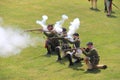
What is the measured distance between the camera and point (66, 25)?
32562mm

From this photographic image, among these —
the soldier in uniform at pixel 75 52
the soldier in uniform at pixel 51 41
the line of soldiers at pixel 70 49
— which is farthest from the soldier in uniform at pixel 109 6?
the soldier in uniform at pixel 75 52

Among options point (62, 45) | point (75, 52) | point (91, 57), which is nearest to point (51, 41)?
point (62, 45)

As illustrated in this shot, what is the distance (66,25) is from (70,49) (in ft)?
34.9

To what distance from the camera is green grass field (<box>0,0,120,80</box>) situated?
20.7 metres

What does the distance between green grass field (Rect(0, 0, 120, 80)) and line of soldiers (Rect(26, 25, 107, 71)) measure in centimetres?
53

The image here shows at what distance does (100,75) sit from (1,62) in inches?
260

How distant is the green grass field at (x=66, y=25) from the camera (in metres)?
20.7

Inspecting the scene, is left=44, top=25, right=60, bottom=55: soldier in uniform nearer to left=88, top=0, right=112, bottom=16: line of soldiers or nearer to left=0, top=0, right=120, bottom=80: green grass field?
left=0, top=0, right=120, bottom=80: green grass field

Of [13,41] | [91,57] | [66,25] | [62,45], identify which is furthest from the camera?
[66,25]

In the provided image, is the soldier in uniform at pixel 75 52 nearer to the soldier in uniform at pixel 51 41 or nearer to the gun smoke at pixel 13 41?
the soldier in uniform at pixel 51 41

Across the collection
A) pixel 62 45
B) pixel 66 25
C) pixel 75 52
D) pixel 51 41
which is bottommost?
pixel 75 52

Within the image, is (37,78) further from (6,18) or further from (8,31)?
(6,18)

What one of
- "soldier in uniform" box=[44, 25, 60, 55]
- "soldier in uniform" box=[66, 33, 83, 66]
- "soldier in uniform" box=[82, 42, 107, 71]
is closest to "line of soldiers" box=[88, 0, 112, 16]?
"soldier in uniform" box=[44, 25, 60, 55]

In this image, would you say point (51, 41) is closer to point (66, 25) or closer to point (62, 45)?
point (62, 45)
